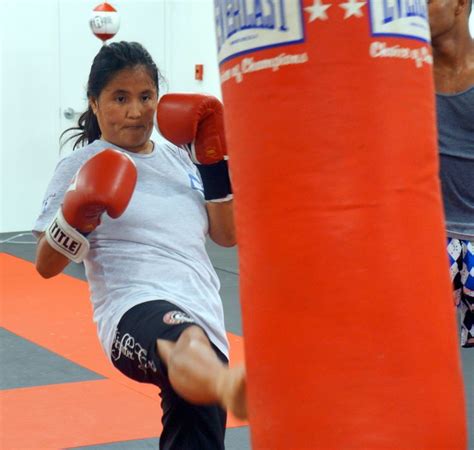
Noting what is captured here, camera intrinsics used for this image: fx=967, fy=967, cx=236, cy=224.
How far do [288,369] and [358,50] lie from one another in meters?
0.46

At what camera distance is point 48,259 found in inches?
86.6

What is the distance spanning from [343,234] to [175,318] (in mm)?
715

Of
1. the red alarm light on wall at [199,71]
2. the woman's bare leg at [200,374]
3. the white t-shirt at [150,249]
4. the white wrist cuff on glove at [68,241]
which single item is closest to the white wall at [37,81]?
the red alarm light on wall at [199,71]

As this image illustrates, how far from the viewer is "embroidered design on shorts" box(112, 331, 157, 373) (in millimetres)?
1988

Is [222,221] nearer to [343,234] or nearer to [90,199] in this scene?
[90,199]

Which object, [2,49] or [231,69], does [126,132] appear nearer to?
[231,69]

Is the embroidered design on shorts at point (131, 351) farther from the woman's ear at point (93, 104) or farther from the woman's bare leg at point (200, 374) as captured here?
the woman's ear at point (93, 104)

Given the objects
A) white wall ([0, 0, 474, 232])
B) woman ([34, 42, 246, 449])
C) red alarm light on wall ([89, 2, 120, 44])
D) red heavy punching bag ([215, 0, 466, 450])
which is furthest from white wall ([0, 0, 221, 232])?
red heavy punching bag ([215, 0, 466, 450])

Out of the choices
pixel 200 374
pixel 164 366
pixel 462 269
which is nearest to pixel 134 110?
pixel 164 366

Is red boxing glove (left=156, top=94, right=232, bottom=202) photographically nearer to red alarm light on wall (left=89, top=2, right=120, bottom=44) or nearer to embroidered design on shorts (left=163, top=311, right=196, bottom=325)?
embroidered design on shorts (left=163, top=311, right=196, bottom=325)

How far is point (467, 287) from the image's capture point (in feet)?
8.24

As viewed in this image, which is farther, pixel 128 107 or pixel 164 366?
pixel 128 107

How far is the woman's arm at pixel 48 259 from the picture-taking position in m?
2.18

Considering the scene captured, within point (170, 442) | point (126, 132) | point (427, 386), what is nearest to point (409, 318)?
point (427, 386)
